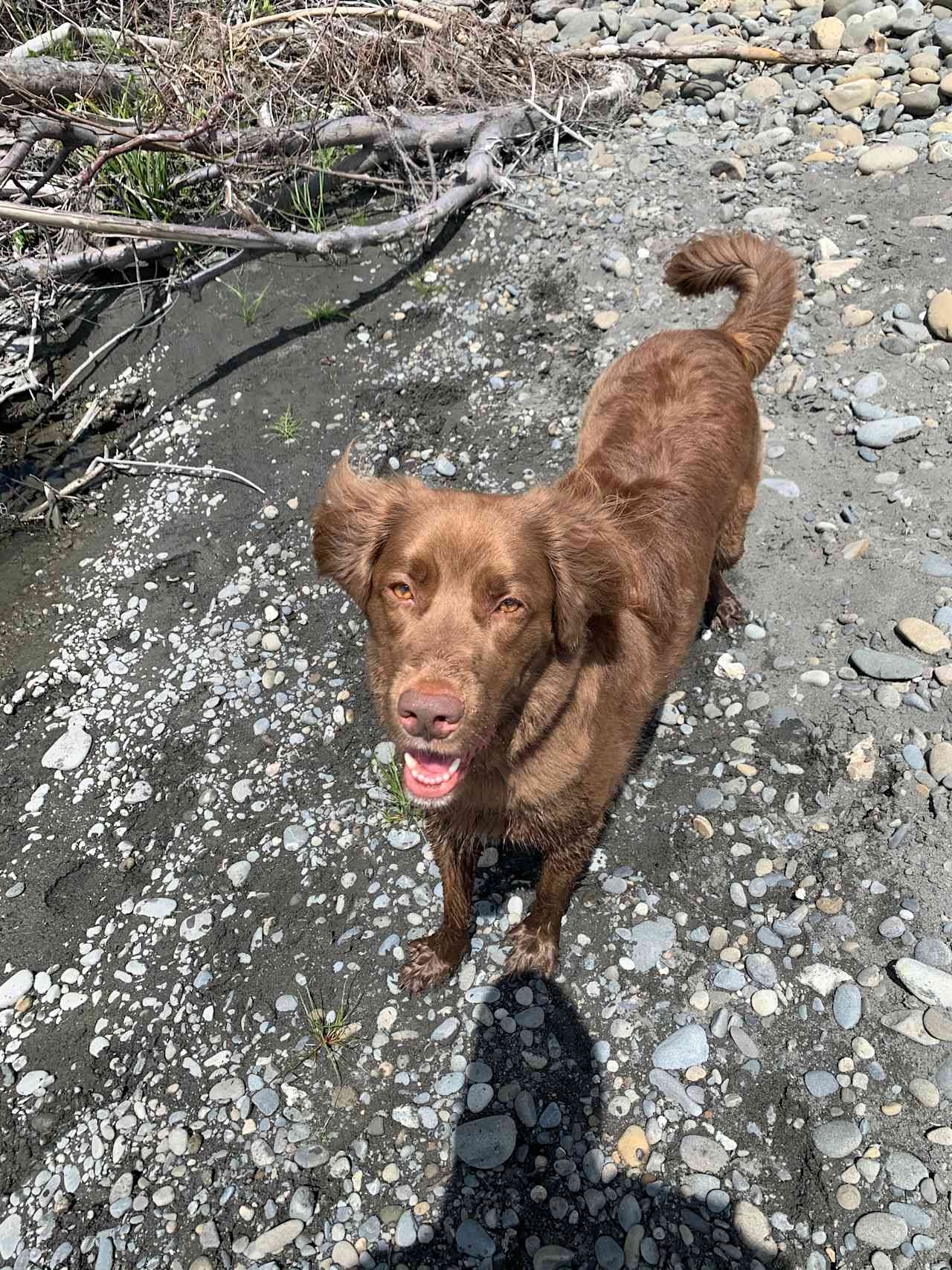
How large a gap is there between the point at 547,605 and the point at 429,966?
150cm

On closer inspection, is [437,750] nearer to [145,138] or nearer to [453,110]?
[145,138]

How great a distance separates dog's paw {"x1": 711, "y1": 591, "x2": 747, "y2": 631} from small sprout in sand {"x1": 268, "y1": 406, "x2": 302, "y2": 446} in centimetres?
292

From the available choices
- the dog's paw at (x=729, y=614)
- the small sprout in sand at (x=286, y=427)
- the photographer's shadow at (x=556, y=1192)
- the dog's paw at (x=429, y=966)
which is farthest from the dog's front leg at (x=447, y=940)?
the small sprout in sand at (x=286, y=427)

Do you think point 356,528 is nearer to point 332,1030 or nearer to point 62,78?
point 332,1030

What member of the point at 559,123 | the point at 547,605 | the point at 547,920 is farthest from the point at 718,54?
the point at 547,920

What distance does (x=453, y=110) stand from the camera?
6387 millimetres

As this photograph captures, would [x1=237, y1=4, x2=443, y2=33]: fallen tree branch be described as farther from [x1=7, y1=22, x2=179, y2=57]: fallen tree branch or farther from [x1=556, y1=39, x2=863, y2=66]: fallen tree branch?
[x1=556, y1=39, x2=863, y2=66]: fallen tree branch

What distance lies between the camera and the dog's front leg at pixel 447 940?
9.66 feet

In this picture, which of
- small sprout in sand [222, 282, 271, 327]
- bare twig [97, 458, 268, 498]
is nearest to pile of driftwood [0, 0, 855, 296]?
small sprout in sand [222, 282, 271, 327]

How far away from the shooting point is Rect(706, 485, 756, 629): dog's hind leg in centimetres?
379

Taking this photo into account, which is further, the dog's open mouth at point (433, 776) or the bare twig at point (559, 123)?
the bare twig at point (559, 123)

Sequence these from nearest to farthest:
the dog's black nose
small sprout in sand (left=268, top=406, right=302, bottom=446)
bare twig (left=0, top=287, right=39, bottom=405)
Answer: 1. the dog's black nose
2. small sprout in sand (left=268, top=406, right=302, bottom=446)
3. bare twig (left=0, top=287, right=39, bottom=405)

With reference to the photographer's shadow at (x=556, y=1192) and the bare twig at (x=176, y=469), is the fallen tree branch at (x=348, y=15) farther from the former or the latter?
the photographer's shadow at (x=556, y=1192)

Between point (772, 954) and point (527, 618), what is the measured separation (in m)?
1.64
